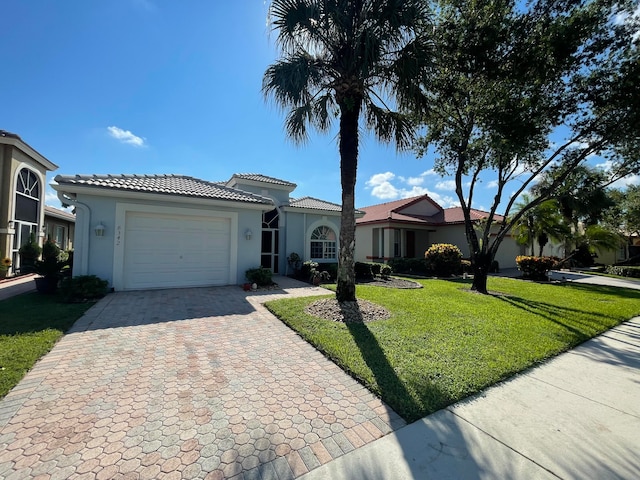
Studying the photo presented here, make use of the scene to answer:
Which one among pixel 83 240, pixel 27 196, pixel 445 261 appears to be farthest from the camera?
pixel 445 261

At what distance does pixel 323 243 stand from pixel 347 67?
10259mm

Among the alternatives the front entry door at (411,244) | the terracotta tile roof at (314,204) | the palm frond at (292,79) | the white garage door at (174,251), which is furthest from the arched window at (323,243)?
the palm frond at (292,79)

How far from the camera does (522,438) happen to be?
2834 mm

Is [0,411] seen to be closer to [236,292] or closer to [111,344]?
[111,344]

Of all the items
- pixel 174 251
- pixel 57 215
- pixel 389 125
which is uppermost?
pixel 389 125

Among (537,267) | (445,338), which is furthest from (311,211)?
(537,267)

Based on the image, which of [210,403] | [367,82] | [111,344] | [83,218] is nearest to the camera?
[210,403]

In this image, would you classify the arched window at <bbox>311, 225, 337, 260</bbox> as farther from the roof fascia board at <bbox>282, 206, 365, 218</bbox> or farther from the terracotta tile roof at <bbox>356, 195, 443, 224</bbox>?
the terracotta tile roof at <bbox>356, 195, 443, 224</bbox>

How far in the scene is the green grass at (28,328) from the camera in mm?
3972

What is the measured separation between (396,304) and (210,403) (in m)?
6.42

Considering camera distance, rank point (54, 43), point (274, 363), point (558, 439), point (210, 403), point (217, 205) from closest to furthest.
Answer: point (558, 439)
point (210, 403)
point (274, 363)
point (54, 43)
point (217, 205)

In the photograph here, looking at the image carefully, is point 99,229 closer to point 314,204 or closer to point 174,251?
point 174,251

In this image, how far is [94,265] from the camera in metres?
8.93

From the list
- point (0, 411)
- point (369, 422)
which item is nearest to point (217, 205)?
point (0, 411)
